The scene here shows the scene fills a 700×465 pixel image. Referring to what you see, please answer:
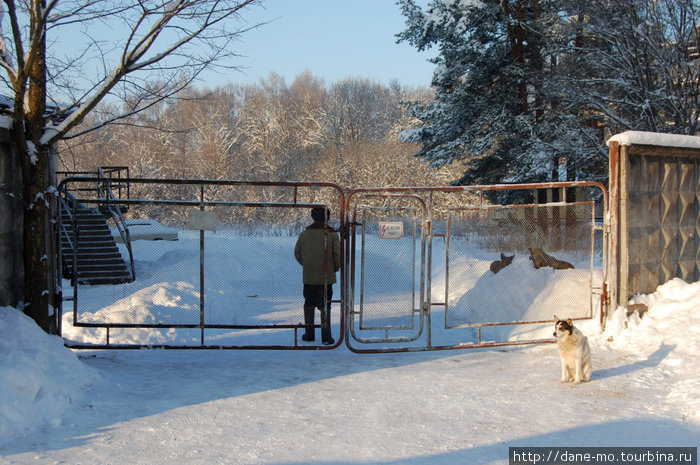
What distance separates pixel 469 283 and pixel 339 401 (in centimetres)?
908

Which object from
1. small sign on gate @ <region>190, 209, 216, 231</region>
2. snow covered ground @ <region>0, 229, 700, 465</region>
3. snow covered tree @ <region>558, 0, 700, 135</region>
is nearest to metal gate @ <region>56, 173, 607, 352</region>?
small sign on gate @ <region>190, 209, 216, 231</region>

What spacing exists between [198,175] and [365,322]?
39.0m

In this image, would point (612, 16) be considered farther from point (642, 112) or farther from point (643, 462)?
point (643, 462)

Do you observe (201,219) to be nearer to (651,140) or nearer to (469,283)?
(651,140)

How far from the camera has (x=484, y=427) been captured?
5.05m

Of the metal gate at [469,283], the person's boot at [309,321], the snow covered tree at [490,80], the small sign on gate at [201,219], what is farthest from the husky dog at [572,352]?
the snow covered tree at [490,80]

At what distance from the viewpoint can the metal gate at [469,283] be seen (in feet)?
26.1

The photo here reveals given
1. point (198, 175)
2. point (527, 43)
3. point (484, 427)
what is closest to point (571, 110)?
point (527, 43)

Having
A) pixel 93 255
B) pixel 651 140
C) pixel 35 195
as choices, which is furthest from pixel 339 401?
pixel 93 255

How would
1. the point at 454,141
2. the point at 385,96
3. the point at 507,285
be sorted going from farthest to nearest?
1. the point at 385,96
2. the point at 454,141
3. the point at 507,285

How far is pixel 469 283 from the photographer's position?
14.4 m

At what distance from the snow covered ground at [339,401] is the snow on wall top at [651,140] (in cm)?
218

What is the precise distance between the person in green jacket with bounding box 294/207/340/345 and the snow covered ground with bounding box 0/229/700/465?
1.95 ft

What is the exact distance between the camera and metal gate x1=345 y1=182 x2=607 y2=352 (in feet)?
26.1
